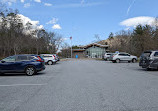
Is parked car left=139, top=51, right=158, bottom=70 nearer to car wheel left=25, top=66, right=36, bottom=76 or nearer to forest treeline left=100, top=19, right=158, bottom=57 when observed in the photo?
car wheel left=25, top=66, right=36, bottom=76

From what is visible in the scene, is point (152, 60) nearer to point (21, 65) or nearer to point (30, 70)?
point (30, 70)

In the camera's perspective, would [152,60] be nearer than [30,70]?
No

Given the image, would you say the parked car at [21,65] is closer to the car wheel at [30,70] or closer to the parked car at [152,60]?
the car wheel at [30,70]

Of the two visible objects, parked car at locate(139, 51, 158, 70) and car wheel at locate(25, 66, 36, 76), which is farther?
parked car at locate(139, 51, 158, 70)

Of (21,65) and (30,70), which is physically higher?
(21,65)

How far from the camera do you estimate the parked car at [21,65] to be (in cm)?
1231

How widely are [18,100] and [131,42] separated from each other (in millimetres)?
52396

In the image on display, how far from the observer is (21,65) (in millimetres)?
12359

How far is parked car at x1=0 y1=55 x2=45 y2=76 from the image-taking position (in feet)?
40.4

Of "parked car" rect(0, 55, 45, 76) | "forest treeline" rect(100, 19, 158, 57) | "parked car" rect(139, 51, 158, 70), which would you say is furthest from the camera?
"forest treeline" rect(100, 19, 158, 57)

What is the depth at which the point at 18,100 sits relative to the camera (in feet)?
18.2

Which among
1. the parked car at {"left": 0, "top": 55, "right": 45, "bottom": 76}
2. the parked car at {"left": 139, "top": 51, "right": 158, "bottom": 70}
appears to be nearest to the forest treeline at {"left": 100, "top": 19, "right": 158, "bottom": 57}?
the parked car at {"left": 139, "top": 51, "right": 158, "bottom": 70}

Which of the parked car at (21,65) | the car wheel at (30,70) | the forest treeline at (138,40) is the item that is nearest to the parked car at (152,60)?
the parked car at (21,65)

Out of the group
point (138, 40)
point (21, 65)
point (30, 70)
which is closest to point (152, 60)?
point (30, 70)
